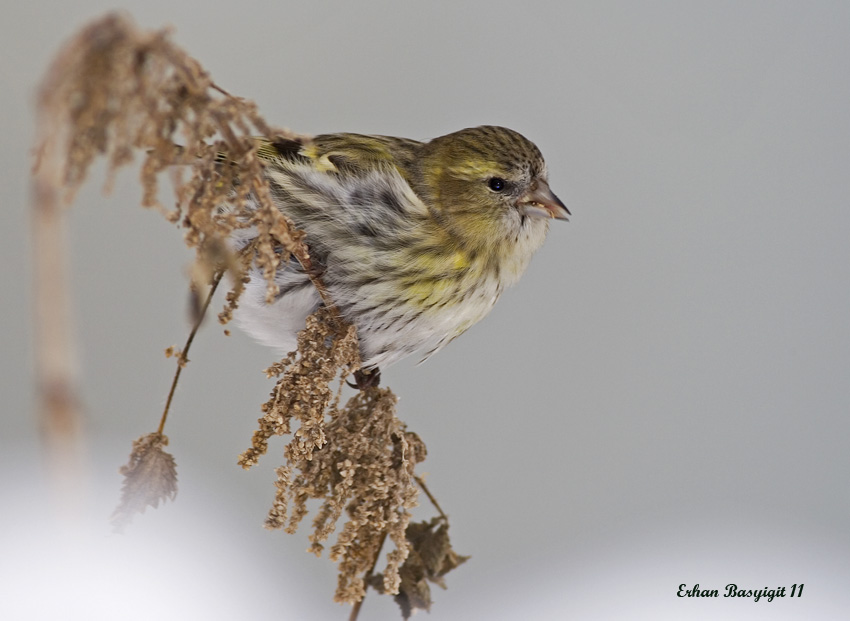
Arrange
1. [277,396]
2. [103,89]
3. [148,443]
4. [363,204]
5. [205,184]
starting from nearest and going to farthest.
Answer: [103,89]
[205,184]
[148,443]
[277,396]
[363,204]

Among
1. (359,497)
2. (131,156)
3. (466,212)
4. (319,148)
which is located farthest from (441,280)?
(131,156)

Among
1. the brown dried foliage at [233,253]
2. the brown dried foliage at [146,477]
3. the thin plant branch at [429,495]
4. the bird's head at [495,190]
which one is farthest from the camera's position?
the bird's head at [495,190]

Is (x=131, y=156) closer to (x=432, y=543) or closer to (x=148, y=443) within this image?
(x=148, y=443)

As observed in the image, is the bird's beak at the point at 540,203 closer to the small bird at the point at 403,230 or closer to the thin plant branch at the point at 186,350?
the small bird at the point at 403,230

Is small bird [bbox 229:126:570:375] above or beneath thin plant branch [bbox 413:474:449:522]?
above

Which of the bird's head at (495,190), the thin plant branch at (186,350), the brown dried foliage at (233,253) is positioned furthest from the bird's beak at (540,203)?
the thin plant branch at (186,350)

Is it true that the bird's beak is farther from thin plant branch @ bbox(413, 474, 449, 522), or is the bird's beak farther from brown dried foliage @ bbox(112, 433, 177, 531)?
brown dried foliage @ bbox(112, 433, 177, 531)

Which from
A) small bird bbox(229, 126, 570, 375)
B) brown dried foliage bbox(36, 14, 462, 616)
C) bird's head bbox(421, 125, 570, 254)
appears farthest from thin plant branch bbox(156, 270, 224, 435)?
bird's head bbox(421, 125, 570, 254)
